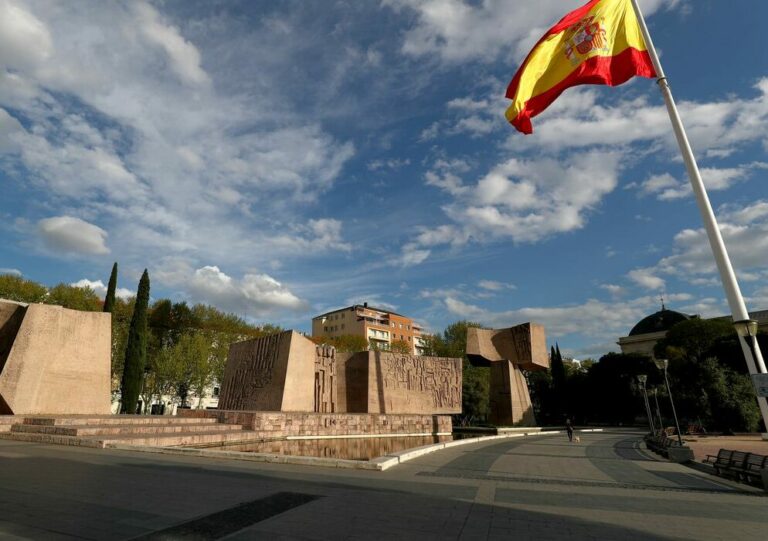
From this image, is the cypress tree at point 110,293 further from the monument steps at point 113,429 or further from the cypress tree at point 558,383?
the cypress tree at point 558,383

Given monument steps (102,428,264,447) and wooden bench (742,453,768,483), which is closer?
wooden bench (742,453,768,483)

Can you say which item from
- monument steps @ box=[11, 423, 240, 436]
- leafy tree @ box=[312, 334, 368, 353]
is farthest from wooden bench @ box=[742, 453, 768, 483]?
leafy tree @ box=[312, 334, 368, 353]

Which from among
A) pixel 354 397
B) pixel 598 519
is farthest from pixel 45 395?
pixel 598 519

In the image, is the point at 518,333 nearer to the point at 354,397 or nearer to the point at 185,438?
the point at 354,397

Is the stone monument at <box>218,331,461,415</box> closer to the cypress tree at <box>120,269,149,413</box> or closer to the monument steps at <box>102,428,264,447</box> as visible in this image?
the monument steps at <box>102,428,264,447</box>

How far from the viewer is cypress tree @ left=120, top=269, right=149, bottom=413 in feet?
99.8

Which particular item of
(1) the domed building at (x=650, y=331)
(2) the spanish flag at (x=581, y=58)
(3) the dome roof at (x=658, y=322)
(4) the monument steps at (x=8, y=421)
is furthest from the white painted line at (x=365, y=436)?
(3) the dome roof at (x=658, y=322)

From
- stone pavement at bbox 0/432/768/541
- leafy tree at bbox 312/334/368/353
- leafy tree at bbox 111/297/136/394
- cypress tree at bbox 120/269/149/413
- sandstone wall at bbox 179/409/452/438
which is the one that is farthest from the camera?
leafy tree at bbox 312/334/368/353

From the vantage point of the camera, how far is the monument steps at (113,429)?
12423 millimetres

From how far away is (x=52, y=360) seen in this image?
16875 millimetres

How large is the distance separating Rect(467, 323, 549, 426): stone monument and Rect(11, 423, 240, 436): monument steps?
1868 cm

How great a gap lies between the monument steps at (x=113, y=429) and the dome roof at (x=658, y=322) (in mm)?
71768

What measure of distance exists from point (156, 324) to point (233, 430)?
89.0 feet

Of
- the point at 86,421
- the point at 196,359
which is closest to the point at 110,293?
the point at 196,359
